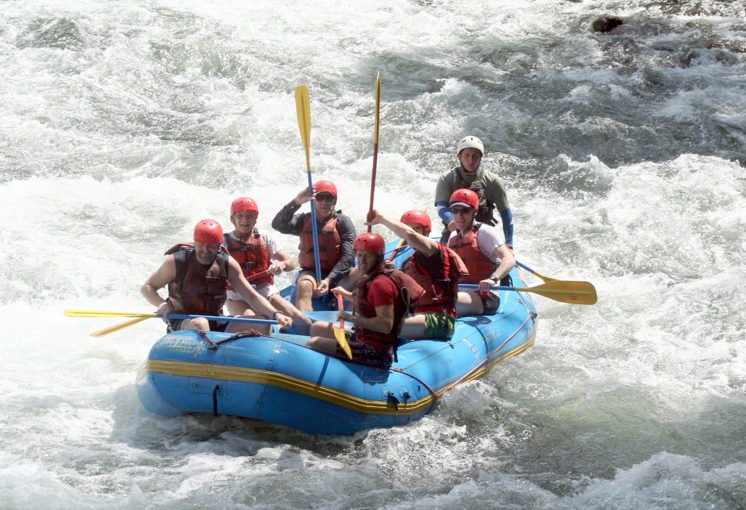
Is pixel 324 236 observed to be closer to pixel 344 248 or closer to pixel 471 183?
pixel 344 248

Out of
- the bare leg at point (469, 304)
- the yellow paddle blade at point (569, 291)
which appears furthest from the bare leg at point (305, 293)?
the yellow paddle blade at point (569, 291)

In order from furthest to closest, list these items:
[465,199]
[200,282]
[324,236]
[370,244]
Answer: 1. [324,236]
2. [465,199]
3. [200,282]
4. [370,244]

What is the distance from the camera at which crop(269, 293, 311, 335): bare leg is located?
493 cm

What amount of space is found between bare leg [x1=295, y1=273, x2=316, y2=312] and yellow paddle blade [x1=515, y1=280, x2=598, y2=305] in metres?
1.57

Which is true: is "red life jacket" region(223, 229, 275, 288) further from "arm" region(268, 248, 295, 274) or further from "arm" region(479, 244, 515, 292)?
"arm" region(479, 244, 515, 292)

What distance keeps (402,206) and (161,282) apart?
4.56 m

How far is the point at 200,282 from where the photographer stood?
4.64 m

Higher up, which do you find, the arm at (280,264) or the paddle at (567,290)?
the arm at (280,264)

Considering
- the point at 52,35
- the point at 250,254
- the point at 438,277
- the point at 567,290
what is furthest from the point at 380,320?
the point at 52,35

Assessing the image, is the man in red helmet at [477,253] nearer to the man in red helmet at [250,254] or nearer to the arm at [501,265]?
the arm at [501,265]

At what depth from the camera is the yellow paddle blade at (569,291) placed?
18.2 feet

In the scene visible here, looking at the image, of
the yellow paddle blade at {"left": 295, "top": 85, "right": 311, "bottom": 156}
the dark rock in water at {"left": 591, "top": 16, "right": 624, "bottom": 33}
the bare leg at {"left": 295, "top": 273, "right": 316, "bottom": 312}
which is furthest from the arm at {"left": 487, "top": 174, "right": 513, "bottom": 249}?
the dark rock in water at {"left": 591, "top": 16, "right": 624, "bottom": 33}

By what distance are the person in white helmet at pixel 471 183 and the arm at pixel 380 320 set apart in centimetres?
165

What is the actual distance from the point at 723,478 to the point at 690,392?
130 centimetres
